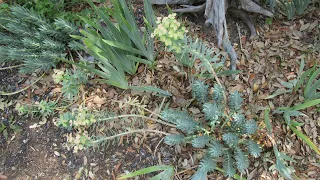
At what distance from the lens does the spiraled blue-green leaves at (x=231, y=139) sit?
1.70 metres

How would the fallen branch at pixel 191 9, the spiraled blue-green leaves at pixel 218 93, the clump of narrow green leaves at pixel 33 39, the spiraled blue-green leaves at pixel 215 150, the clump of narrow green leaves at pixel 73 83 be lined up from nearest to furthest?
the spiraled blue-green leaves at pixel 215 150 → the spiraled blue-green leaves at pixel 218 93 → the clump of narrow green leaves at pixel 73 83 → the clump of narrow green leaves at pixel 33 39 → the fallen branch at pixel 191 9

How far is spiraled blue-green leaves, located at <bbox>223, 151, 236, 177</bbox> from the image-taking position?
170cm

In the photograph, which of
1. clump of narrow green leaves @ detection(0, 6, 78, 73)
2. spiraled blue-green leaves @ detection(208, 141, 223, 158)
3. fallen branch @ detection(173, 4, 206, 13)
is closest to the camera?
spiraled blue-green leaves @ detection(208, 141, 223, 158)

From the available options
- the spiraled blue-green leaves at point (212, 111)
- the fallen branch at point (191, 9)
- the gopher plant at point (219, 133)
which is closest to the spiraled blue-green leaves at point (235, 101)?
the gopher plant at point (219, 133)

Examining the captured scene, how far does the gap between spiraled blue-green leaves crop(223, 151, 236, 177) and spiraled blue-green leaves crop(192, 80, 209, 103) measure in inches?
12.6

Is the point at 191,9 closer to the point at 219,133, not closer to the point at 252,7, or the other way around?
the point at 252,7

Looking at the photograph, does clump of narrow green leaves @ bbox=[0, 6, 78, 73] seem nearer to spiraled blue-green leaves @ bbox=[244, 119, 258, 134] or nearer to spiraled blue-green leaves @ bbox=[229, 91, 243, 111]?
spiraled blue-green leaves @ bbox=[229, 91, 243, 111]

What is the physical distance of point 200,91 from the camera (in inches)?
72.4

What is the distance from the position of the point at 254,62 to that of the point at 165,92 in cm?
62

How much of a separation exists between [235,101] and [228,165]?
13.1 inches

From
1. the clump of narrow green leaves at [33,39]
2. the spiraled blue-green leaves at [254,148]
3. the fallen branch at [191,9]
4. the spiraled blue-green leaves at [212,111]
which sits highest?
the fallen branch at [191,9]

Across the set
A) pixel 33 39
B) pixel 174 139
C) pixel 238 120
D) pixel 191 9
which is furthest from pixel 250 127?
pixel 33 39

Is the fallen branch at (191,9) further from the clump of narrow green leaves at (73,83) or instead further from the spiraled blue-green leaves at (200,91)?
the clump of narrow green leaves at (73,83)

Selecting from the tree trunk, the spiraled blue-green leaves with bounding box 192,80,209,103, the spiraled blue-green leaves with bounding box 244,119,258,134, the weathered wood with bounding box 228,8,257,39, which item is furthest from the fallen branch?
the spiraled blue-green leaves with bounding box 244,119,258,134
